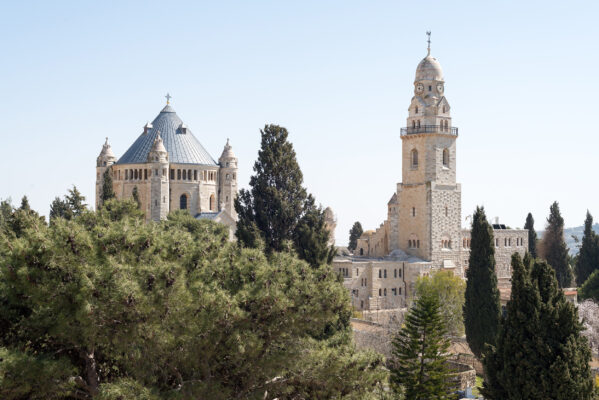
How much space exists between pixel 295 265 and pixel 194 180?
176 ft

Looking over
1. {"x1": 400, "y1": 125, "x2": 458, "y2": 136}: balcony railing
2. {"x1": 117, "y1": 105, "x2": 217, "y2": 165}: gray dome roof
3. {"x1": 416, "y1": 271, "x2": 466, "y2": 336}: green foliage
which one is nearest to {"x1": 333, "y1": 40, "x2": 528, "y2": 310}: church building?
{"x1": 400, "y1": 125, "x2": 458, "y2": 136}: balcony railing

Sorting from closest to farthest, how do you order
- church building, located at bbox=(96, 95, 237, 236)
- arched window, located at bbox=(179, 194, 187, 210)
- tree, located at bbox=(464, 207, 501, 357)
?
1. tree, located at bbox=(464, 207, 501, 357)
2. church building, located at bbox=(96, 95, 237, 236)
3. arched window, located at bbox=(179, 194, 187, 210)

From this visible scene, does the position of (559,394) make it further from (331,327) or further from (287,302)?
(331,327)

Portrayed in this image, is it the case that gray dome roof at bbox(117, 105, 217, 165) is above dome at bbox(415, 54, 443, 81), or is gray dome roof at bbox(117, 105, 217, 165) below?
below

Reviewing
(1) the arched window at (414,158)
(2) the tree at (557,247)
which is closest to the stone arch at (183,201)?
(1) the arched window at (414,158)

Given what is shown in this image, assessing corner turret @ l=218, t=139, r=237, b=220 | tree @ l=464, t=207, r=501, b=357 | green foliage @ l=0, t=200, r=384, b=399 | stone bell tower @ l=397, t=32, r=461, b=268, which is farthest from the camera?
corner turret @ l=218, t=139, r=237, b=220

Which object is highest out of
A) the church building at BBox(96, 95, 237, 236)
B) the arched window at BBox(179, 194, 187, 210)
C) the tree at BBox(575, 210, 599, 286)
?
the church building at BBox(96, 95, 237, 236)

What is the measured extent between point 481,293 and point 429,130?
98.9 feet

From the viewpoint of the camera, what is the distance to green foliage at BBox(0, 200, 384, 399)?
695 inches

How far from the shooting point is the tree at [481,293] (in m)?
39.1

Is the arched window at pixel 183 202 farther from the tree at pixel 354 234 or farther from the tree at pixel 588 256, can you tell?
the tree at pixel 588 256

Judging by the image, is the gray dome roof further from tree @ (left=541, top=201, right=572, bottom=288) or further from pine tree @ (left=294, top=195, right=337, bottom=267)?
tree @ (left=541, top=201, right=572, bottom=288)

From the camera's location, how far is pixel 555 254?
246ft

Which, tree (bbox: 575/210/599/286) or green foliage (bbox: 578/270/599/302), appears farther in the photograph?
tree (bbox: 575/210/599/286)
